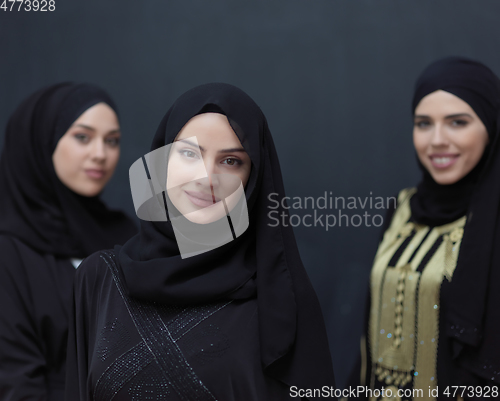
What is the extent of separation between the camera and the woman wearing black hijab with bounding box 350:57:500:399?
4.98 feet

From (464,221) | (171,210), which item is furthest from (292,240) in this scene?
(464,221)

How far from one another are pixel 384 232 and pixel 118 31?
1318mm

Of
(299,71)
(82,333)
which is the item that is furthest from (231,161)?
(299,71)

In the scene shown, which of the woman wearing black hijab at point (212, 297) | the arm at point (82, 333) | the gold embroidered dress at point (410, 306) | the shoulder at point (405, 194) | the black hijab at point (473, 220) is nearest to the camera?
the woman wearing black hijab at point (212, 297)

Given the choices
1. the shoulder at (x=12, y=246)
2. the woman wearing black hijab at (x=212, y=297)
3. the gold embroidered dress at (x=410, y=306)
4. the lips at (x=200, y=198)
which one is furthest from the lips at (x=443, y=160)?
the shoulder at (x=12, y=246)

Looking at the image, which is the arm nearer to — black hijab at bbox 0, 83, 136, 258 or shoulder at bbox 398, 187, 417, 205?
black hijab at bbox 0, 83, 136, 258

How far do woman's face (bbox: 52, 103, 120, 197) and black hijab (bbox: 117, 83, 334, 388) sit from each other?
65 centimetres

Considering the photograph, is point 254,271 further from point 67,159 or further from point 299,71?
point 299,71

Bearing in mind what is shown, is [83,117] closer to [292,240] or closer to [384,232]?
[292,240]

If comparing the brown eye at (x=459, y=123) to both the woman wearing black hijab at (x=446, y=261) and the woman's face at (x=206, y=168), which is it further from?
the woman's face at (x=206, y=168)

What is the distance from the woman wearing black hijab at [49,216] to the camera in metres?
1.53

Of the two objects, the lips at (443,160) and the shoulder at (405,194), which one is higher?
the lips at (443,160)

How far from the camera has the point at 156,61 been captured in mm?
2078

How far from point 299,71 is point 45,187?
1059 millimetres
